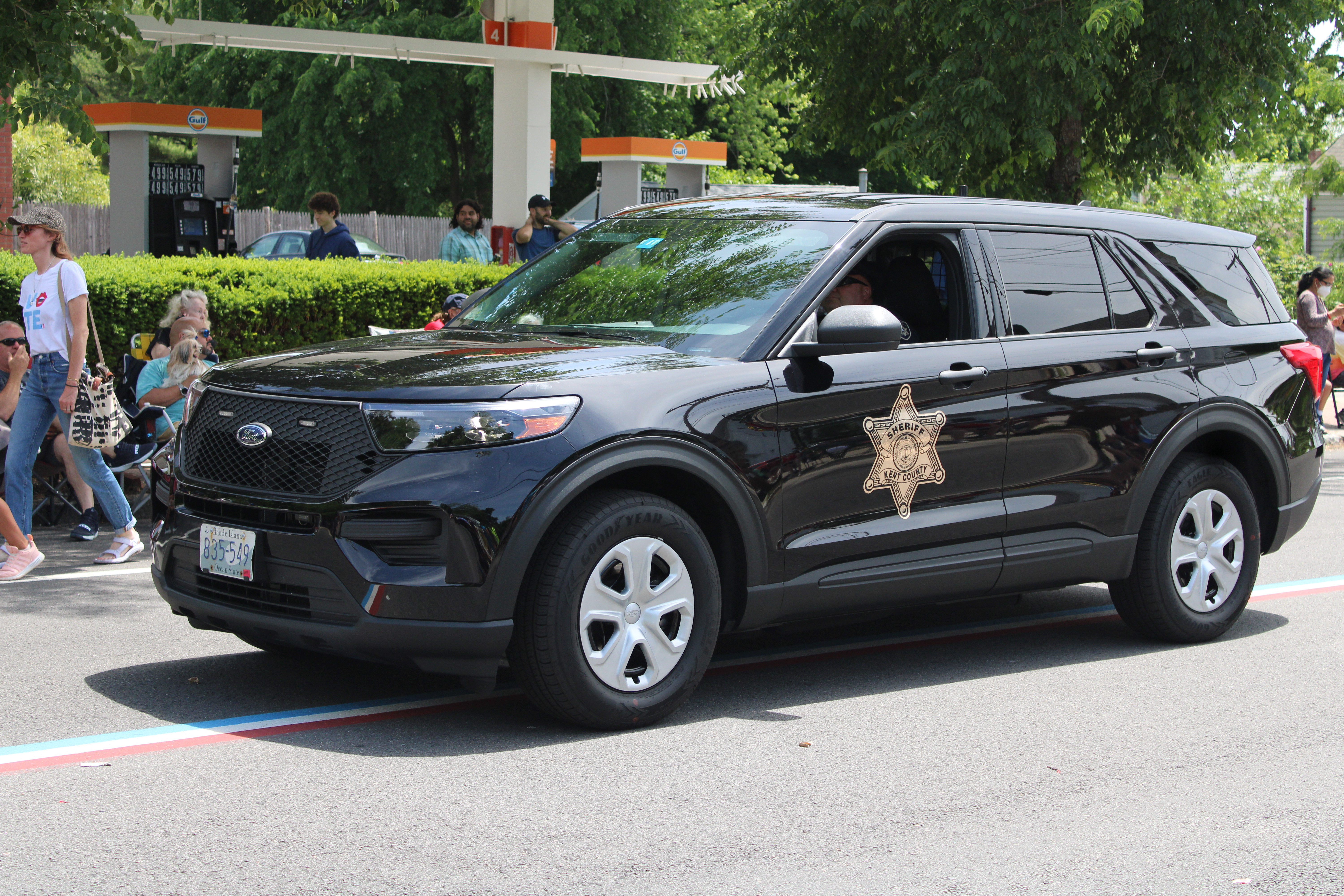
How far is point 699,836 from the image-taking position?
4.30 meters

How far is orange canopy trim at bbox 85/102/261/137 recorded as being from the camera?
2352 centimetres

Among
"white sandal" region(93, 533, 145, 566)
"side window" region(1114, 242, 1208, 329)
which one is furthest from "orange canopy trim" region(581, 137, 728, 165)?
"side window" region(1114, 242, 1208, 329)

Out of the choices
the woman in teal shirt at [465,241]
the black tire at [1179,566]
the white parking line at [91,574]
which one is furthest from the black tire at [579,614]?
the woman in teal shirt at [465,241]

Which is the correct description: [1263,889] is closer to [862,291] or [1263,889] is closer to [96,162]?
[862,291]

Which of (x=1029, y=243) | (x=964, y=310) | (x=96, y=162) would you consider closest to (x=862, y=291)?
(x=964, y=310)

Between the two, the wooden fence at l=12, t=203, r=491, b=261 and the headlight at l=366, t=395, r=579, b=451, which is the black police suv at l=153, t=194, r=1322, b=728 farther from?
the wooden fence at l=12, t=203, r=491, b=261

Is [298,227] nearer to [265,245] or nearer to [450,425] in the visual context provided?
[265,245]

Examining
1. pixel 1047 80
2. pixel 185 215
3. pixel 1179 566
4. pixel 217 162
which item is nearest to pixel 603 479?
pixel 1179 566

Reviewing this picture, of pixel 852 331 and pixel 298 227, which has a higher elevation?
pixel 298 227

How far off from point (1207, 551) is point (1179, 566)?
7.2 inches

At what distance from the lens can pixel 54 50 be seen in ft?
35.9

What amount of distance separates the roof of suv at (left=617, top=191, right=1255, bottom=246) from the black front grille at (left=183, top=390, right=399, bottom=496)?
2.04 m

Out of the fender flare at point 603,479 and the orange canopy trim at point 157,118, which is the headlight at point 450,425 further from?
the orange canopy trim at point 157,118

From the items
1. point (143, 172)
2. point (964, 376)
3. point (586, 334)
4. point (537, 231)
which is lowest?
point (964, 376)
